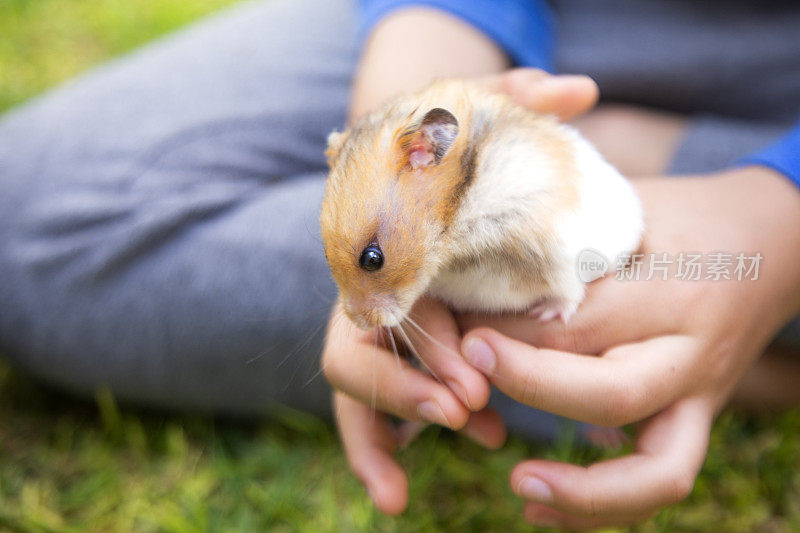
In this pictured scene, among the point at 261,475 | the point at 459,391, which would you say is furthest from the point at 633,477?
the point at 261,475

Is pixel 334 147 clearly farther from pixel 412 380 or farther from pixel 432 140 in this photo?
pixel 412 380

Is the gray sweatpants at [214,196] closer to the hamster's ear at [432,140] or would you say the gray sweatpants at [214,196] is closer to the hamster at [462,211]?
the hamster at [462,211]

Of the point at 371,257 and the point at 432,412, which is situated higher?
the point at 371,257

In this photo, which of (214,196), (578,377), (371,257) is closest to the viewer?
(371,257)

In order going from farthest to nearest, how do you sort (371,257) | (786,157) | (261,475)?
(261,475), (786,157), (371,257)

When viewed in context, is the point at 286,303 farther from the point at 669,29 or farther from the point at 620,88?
the point at 669,29

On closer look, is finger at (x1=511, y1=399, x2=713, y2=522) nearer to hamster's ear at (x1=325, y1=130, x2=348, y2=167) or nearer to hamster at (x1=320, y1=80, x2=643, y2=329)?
hamster at (x1=320, y1=80, x2=643, y2=329)

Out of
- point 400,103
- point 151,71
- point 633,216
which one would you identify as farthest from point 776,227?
point 151,71

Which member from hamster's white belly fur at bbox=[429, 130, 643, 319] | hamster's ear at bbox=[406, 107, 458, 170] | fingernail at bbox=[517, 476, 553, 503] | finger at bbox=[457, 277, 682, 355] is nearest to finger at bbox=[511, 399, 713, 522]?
fingernail at bbox=[517, 476, 553, 503]
